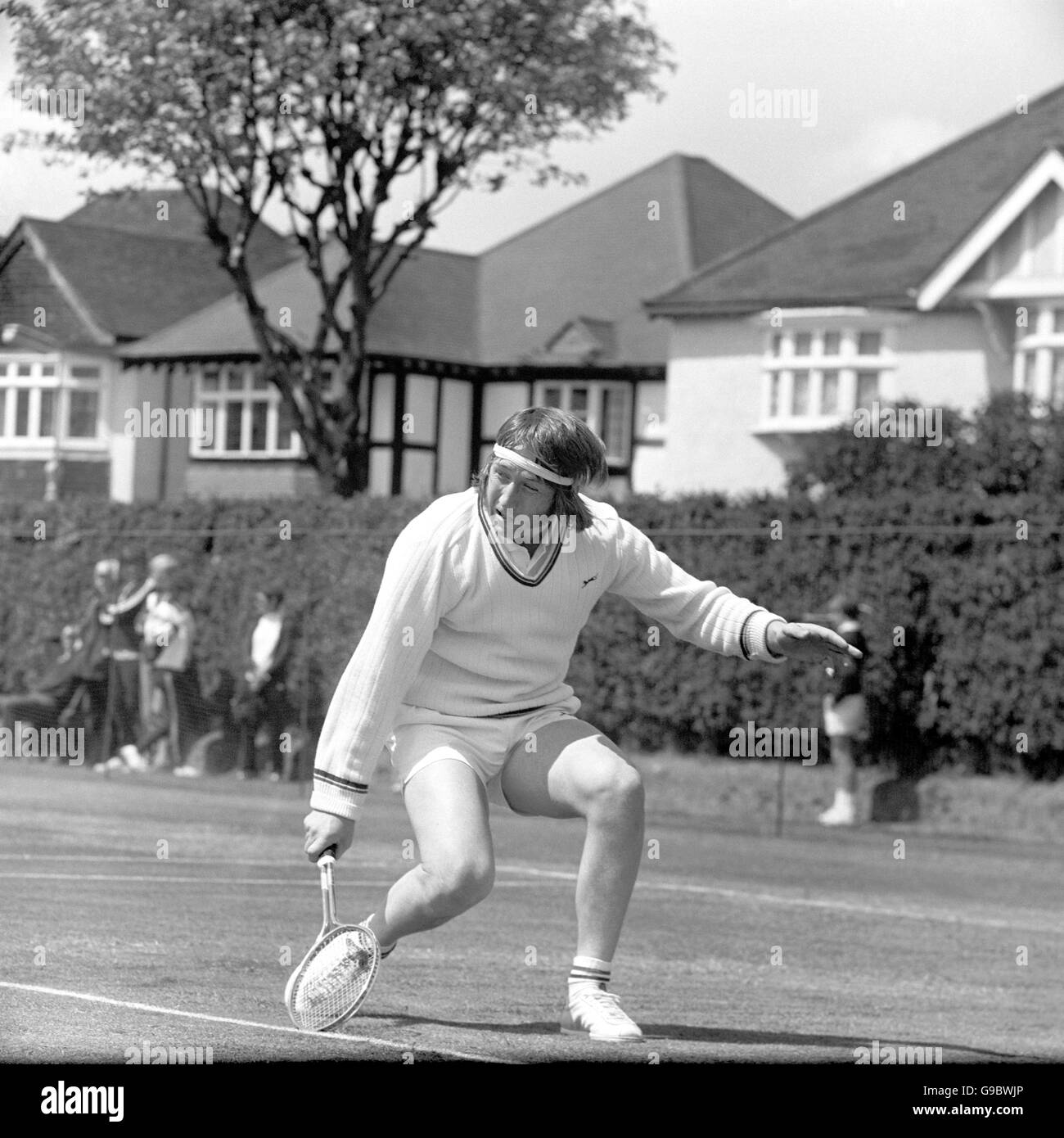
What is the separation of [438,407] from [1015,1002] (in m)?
43.3

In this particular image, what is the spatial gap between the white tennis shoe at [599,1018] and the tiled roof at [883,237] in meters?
33.3

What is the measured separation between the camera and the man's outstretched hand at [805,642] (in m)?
6.28

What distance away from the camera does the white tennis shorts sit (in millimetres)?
6242

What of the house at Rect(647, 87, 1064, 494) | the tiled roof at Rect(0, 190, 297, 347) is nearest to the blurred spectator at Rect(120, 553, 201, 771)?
the house at Rect(647, 87, 1064, 494)

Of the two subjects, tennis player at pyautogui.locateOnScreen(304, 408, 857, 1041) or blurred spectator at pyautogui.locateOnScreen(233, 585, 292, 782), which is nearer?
tennis player at pyautogui.locateOnScreen(304, 408, 857, 1041)

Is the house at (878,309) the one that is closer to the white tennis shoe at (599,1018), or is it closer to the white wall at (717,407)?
the white wall at (717,407)

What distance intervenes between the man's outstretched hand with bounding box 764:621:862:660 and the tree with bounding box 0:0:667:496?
23.3 meters

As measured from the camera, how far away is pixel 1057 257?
37375mm

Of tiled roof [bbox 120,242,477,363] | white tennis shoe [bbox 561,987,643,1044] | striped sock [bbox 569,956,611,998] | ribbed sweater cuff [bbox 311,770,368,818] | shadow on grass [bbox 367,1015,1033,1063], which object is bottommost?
shadow on grass [bbox 367,1015,1033,1063]

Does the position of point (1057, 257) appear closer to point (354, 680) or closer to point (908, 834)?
point (908, 834)

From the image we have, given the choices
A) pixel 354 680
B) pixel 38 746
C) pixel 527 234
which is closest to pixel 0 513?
pixel 38 746

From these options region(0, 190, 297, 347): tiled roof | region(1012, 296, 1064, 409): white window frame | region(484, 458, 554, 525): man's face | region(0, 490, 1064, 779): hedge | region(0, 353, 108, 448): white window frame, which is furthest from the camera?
region(0, 190, 297, 347): tiled roof

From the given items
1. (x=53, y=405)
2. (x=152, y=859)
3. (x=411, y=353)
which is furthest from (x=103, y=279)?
(x=152, y=859)

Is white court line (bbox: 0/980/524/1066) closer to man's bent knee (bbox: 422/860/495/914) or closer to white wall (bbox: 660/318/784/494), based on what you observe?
man's bent knee (bbox: 422/860/495/914)
